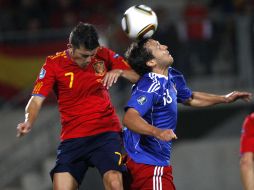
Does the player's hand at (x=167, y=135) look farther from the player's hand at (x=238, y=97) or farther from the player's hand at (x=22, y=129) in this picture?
the player's hand at (x=238, y=97)

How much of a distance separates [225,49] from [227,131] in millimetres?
1471

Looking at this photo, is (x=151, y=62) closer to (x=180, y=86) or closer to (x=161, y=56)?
(x=161, y=56)

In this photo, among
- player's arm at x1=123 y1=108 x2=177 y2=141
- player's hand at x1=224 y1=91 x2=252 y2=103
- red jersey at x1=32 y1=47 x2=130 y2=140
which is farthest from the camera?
player's hand at x1=224 y1=91 x2=252 y2=103

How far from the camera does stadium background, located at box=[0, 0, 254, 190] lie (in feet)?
44.1

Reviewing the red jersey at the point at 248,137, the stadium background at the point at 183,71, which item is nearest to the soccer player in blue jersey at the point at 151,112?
the red jersey at the point at 248,137

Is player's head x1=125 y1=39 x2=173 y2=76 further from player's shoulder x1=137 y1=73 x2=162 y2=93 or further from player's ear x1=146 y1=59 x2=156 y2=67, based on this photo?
player's shoulder x1=137 y1=73 x2=162 y2=93

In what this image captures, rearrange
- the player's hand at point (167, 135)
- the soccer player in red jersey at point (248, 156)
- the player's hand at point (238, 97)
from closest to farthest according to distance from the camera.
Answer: the player's hand at point (167, 135), the player's hand at point (238, 97), the soccer player in red jersey at point (248, 156)

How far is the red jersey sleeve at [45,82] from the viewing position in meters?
8.09

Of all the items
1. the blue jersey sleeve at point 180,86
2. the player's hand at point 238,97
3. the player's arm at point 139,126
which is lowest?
the player's arm at point 139,126

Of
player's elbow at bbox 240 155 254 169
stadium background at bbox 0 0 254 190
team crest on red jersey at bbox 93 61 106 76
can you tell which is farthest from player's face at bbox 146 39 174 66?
stadium background at bbox 0 0 254 190

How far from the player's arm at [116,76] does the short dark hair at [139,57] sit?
54mm

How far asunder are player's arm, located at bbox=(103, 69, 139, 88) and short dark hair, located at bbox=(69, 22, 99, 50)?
0.98 feet

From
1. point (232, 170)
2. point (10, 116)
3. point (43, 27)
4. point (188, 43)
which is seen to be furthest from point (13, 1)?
point (232, 170)

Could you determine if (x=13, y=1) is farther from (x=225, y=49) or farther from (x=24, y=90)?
(x=225, y=49)
